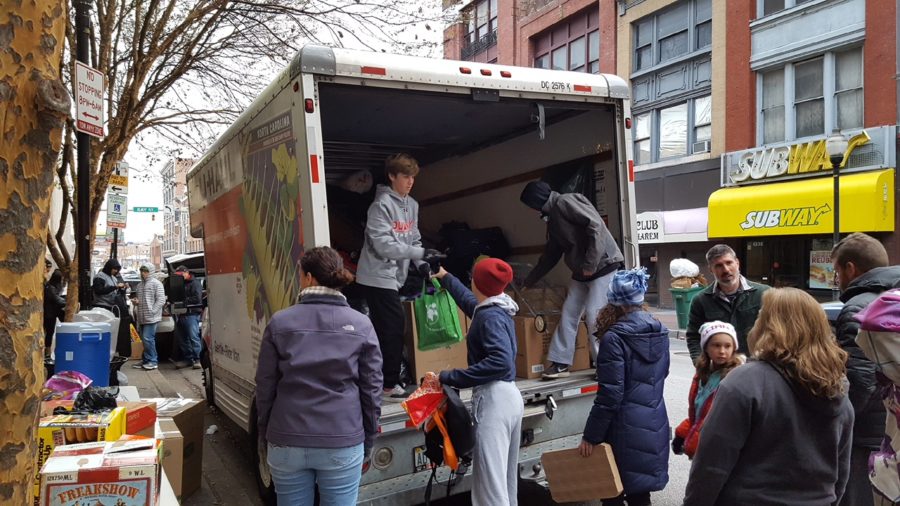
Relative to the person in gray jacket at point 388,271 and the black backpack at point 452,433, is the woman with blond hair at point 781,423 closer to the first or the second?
the black backpack at point 452,433

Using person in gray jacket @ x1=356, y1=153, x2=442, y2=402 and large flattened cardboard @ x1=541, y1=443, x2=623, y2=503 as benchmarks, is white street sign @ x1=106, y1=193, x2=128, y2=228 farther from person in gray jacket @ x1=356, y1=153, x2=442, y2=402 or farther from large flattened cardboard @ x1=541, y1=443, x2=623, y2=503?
large flattened cardboard @ x1=541, y1=443, x2=623, y2=503

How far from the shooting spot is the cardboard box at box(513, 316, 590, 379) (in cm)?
483

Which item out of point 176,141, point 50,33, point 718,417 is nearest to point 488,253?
point 718,417

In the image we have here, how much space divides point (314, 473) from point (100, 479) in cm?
103

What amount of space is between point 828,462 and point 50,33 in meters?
2.55

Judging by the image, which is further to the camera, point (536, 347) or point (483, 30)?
point (483, 30)

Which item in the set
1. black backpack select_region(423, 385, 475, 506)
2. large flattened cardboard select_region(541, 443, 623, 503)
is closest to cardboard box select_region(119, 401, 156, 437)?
black backpack select_region(423, 385, 475, 506)

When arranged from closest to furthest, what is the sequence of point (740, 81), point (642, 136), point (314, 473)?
point (314, 473)
point (740, 81)
point (642, 136)

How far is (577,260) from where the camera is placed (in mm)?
4871

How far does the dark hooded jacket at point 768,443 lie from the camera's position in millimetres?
2076

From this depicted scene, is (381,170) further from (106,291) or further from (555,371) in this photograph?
(106,291)

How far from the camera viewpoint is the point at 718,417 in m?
2.12

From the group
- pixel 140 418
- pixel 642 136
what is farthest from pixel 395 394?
pixel 642 136

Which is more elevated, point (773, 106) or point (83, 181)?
point (773, 106)
